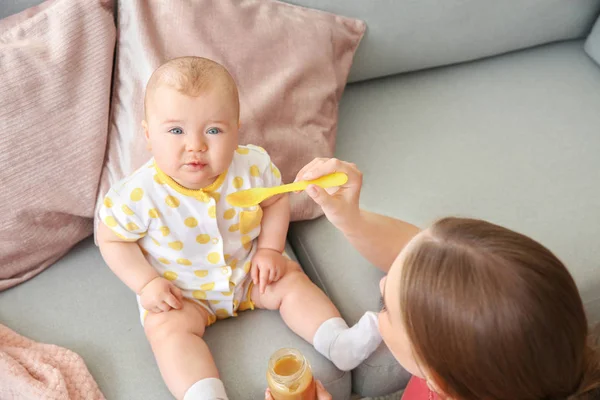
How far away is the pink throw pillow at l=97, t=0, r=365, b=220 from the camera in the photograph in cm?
124

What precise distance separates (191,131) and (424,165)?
670mm

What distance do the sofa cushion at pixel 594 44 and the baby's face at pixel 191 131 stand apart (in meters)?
1.21

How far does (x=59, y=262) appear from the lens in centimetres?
124

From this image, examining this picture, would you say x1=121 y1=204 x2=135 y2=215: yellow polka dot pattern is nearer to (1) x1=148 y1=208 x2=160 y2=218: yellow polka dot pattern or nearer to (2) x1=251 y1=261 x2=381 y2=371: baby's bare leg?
(1) x1=148 y1=208 x2=160 y2=218: yellow polka dot pattern

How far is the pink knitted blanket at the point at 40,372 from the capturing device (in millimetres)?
987

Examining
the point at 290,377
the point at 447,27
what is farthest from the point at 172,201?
the point at 447,27

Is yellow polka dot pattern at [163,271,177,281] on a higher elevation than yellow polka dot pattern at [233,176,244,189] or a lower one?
lower

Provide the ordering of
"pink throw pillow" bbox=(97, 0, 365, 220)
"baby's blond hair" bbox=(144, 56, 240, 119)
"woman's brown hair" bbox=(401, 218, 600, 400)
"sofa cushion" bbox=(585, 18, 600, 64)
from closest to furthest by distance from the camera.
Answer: "woman's brown hair" bbox=(401, 218, 600, 400)
"baby's blond hair" bbox=(144, 56, 240, 119)
"pink throw pillow" bbox=(97, 0, 365, 220)
"sofa cushion" bbox=(585, 18, 600, 64)

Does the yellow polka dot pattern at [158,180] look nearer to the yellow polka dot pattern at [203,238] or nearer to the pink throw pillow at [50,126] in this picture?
the yellow polka dot pattern at [203,238]

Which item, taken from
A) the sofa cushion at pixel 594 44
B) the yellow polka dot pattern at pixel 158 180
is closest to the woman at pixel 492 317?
the yellow polka dot pattern at pixel 158 180

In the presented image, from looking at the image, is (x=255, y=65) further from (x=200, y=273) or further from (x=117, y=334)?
(x=117, y=334)

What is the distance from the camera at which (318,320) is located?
110 cm

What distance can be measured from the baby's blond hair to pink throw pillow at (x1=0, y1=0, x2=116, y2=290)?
0.91 ft

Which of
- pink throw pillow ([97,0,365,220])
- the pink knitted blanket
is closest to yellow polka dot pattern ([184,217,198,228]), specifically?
pink throw pillow ([97,0,365,220])
